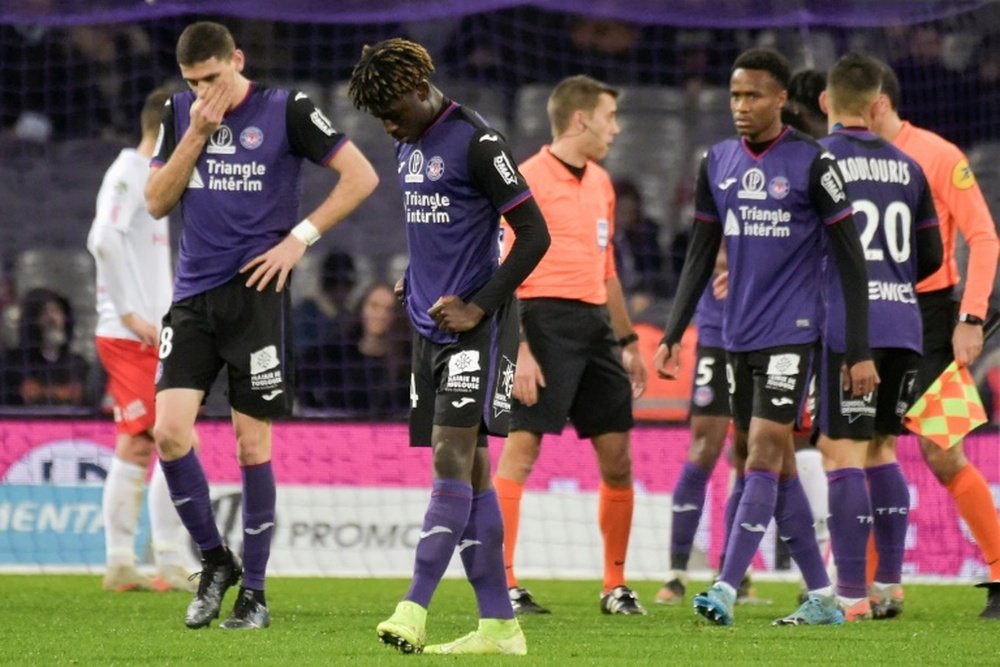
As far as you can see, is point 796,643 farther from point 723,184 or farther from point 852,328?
point 723,184

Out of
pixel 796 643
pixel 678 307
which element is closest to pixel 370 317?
pixel 678 307

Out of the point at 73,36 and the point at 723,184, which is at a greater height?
the point at 73,36

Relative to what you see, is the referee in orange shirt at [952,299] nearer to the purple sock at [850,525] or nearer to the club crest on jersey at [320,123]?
the purple sock at [850,525]

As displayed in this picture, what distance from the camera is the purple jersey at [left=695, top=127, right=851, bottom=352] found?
21.7ft

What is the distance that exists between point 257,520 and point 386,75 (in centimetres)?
193

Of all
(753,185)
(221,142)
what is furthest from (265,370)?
(753,185)

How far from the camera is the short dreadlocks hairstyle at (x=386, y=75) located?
213 inches

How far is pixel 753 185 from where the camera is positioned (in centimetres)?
674

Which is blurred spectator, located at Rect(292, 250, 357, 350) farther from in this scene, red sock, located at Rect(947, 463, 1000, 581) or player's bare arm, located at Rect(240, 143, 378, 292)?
red sock, located at Rect(947, 463, 1000, 581)

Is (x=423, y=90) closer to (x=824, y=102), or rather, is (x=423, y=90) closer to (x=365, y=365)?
(x=824, y=102)

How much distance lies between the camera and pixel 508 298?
5.62m

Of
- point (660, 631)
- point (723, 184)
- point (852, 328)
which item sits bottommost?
point (660, 631)

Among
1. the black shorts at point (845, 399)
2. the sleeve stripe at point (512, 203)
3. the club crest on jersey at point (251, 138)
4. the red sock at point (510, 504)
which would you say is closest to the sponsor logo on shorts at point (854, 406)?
the black shorts at point (845, 399)

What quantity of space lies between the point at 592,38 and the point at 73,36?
13.1ft
